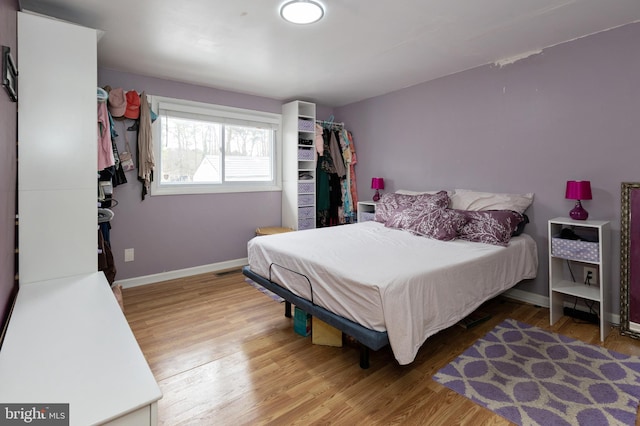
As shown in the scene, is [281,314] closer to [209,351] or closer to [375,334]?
[209,351]

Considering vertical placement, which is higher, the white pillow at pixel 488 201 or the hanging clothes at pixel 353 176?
the hanging clothes at pixel 353 176

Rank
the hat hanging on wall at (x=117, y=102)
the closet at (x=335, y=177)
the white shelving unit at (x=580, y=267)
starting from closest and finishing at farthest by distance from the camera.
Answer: the white shelving unit at (x=580, y=267), the hat hanging on wall at (x=117, y=102), the closet at (x=335, y=177)

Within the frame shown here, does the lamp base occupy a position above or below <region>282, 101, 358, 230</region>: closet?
below

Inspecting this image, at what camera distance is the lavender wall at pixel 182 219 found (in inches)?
138

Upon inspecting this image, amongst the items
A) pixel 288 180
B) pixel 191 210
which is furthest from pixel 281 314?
pixel 288 180

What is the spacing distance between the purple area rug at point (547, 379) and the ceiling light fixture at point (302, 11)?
8.19ft

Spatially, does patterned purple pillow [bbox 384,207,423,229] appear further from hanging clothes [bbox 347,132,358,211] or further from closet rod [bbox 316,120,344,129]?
closet rod [bbox 316,120,344,129]

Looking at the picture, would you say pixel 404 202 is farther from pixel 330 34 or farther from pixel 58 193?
pixel 58 193

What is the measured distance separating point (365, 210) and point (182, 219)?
2.38 meters

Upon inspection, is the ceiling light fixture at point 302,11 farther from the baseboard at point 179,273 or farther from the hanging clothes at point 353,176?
the baseboard at point 179,273

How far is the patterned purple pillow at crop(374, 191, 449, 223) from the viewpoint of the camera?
10.9 feet

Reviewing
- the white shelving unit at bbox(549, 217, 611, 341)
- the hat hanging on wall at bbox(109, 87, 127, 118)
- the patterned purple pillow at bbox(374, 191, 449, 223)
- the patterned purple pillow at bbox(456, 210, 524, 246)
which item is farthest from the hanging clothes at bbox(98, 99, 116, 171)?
the white shelving unit at bbox(549, 217, 611, 341)

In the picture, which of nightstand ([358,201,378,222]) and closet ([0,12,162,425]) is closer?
closet ([0,12,162,425])

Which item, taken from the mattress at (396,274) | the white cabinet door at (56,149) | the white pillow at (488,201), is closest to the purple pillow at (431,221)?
the mattress at (396,274)
